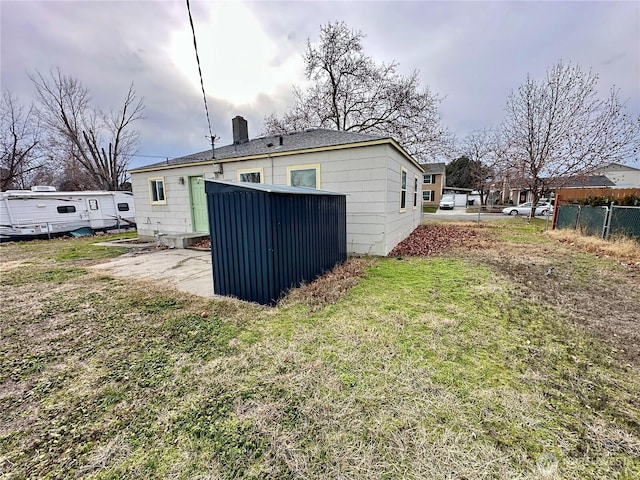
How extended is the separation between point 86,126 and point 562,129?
33.0 metres

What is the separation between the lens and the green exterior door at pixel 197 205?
9.59 metres

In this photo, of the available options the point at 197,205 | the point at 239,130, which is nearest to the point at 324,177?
the point at 197,205

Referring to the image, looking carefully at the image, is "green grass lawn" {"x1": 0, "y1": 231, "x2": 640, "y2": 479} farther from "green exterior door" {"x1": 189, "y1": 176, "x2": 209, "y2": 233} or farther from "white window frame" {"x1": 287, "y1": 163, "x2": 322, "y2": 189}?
"green exterior door" {"x1": 189, "y1": 176, "x2": 209, "y2": 233}

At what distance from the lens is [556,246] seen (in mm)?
8195

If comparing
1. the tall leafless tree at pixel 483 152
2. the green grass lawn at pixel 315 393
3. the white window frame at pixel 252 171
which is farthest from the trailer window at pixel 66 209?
the tall leafless tree at pixel 483 152

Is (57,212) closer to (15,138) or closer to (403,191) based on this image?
(15,138)

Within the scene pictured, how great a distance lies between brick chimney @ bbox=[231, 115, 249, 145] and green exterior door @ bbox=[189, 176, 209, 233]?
2875 mm

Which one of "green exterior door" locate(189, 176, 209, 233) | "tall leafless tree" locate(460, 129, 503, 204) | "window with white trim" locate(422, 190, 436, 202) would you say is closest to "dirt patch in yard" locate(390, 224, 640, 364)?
"green exterior door" locate(189, 176, 209, 233)

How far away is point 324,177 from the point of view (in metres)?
7.18

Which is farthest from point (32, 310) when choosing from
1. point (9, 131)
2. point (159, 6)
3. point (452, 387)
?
point (9, 131)

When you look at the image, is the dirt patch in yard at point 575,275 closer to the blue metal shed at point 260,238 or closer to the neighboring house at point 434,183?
the blue metal shed at point 260,238

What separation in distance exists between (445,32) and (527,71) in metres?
12.8

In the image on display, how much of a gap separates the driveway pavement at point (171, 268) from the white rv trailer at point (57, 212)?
754cm

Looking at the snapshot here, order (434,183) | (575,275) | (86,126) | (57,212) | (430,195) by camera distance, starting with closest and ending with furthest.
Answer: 1. (575,275)
2. (57,212)
3. (86,126)
4. (434,183)
5. (430,195)
